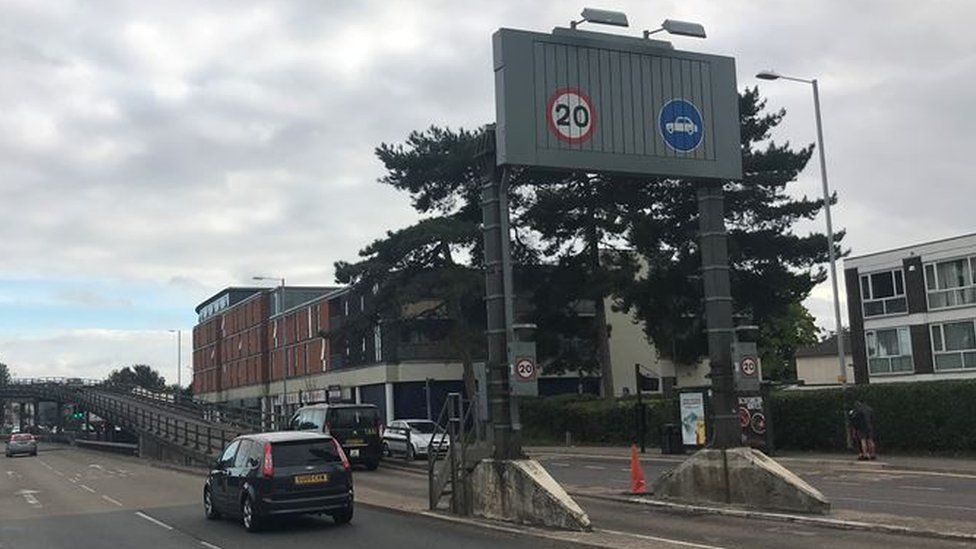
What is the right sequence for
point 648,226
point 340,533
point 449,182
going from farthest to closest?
point 449,182 → point 648,226 → point 340,533

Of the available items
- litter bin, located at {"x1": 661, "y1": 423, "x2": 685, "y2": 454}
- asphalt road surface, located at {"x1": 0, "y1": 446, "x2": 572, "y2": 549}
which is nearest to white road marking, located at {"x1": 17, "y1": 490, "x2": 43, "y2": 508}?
asphalt road surface, located at {"x1": 0, "y1": 446, "x2": 572, "y2": 549}

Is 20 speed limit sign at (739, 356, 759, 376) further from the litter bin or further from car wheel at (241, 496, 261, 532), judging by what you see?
the litter bin

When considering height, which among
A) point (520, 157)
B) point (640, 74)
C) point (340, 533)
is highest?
point (640, 74)

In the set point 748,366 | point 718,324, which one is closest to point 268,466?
point 718,324

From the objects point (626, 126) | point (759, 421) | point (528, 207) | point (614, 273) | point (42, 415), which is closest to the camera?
point (626, 126)

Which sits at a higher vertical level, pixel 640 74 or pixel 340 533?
pixel 640 74

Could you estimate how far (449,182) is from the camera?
4962 cm

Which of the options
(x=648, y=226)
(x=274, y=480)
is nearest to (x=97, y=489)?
(x=274, y=480)

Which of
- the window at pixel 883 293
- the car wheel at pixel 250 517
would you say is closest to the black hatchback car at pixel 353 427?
the car wheel at pixel 250 517

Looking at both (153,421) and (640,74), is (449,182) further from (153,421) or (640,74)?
(640,74)

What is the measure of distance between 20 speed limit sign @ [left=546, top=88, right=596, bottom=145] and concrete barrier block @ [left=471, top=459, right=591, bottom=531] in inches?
213

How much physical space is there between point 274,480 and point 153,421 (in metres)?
36.2

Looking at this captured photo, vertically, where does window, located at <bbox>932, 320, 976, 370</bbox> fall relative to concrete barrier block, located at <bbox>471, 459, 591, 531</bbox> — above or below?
above

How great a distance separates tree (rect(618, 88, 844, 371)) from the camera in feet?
128
